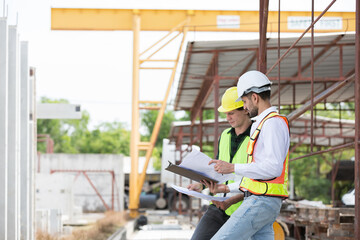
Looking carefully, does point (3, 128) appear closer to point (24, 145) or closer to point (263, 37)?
point (24, 145)

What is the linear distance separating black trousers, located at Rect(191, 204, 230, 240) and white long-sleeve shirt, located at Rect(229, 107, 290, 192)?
43.7 inches

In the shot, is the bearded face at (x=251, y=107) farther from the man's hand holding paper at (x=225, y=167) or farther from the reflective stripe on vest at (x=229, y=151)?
the reflective stripe on vest at (x=229, y=151)

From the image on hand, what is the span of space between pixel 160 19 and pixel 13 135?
14585mm

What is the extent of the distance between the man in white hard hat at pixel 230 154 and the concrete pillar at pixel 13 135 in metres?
4.27

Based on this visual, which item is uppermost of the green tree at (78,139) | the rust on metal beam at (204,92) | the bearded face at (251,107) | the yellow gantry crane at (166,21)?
the yellow gantry crane at (166,21)

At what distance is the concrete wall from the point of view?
3111cm

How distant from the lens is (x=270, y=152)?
3.82 meters

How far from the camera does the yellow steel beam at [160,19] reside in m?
21.4

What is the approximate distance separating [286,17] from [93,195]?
1402cm

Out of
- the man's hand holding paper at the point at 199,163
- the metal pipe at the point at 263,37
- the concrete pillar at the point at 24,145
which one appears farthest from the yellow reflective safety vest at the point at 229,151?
the concrete pillar at the point at 24,145

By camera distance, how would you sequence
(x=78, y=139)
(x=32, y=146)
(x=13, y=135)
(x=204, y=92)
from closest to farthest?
(x=13, y=135) < (x=32, y=146) < (x=204, y=92) < (x=78, y=139)

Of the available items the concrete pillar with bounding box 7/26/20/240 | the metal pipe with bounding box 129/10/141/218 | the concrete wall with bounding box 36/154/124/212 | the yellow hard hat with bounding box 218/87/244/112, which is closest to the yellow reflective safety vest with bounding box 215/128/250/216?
the yellow hard hat with bounding box 218/87/244/112

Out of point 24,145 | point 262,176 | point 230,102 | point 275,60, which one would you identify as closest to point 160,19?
point 275,60

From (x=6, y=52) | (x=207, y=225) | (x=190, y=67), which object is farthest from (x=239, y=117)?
(x=190, y=67)
